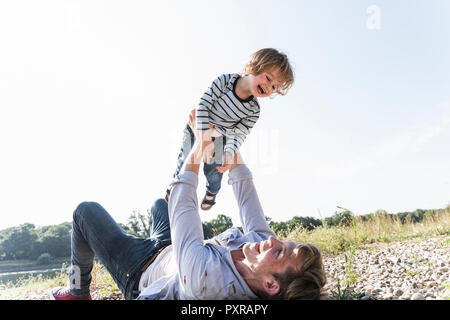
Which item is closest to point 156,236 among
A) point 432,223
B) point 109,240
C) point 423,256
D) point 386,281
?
point 109,240

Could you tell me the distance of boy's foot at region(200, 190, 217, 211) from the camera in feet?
11.7

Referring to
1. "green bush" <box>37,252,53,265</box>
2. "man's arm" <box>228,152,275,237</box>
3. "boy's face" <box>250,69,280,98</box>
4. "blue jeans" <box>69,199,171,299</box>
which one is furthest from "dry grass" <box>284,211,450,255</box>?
"green bush" <box>37,252,53,265</box>

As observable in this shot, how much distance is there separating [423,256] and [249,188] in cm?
271

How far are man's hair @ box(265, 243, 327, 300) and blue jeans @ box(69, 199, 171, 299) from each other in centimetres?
103

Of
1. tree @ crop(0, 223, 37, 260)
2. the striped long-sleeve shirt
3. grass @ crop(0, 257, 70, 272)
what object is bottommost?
grass @ crop(0, 257, 70, 272)

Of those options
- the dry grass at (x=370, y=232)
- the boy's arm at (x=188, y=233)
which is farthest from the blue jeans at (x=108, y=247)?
the dry grass at (x=370, y=232)

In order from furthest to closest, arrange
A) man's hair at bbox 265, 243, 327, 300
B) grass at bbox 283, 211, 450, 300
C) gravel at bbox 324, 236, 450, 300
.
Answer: grass at bbox 283, 211, 450, 300, gravel at bbox 324, 236, 450, 300, man's hair at bbox 265, 243, 327, 300

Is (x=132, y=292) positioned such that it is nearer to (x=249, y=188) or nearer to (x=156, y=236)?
(x=156, y=236)

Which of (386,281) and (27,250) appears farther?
(27,250)

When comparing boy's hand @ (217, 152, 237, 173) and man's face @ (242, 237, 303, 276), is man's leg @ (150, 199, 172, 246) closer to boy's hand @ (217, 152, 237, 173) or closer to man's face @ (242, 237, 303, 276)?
boy's hand @ (217, 152, 237, 173)

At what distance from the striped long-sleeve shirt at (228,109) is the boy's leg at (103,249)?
4.44ft

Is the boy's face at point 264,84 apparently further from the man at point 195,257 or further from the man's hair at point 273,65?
the man at point 195,257

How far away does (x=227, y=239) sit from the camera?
233 cm

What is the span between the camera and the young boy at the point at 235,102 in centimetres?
344
